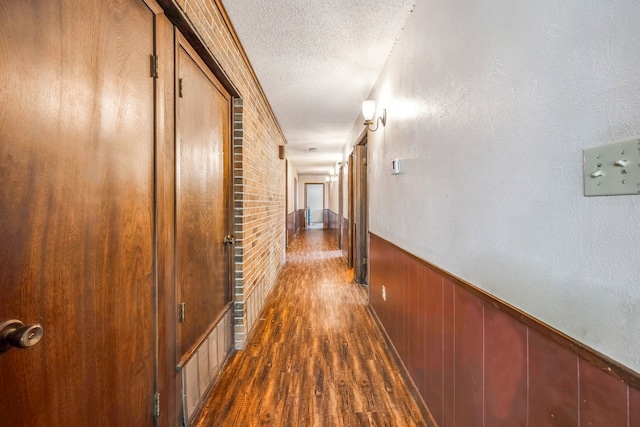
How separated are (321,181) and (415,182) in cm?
1131

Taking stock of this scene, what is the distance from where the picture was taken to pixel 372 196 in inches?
127

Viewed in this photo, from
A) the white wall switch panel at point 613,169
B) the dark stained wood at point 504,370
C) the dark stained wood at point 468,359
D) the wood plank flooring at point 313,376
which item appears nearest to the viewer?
the white wall switch panel at point 613,169

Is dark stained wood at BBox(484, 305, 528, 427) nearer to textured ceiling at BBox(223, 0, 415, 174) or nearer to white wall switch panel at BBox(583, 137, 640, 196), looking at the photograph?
white wall switch panel at BBox(583, 137, 640, 196)

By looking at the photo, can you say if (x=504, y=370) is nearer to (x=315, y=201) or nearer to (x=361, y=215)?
(x=361, y=215)

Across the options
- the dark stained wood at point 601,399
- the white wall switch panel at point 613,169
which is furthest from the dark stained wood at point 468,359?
the white wall switch panel at point 613,169

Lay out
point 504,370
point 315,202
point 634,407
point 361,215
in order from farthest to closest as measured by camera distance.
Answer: point 315,202 < point 361,215 < point 504,370 < point 634,407

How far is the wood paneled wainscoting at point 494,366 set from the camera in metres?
0.68

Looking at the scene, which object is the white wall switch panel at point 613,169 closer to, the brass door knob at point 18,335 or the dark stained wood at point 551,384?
the dark stained wood at point 551,384

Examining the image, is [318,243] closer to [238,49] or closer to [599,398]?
[238,49]

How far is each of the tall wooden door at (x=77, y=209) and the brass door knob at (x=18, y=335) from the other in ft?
0.07

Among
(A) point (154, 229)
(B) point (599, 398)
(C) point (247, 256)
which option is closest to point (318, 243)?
(C) point (247, 256)

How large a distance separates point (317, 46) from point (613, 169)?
2117mm

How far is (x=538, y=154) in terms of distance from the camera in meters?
0.84

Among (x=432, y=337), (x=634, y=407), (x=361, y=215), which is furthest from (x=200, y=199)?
→ (x=361, y=215)
